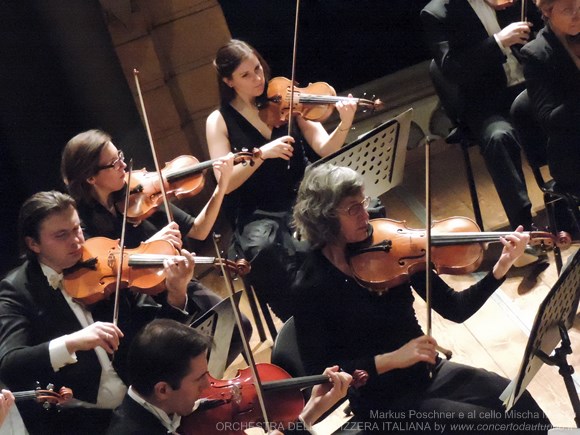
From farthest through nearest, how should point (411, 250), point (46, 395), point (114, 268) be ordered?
point (114, 268) < point (411, 250) < point (46, 395)

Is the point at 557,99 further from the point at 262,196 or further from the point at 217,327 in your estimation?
the point at 217,327

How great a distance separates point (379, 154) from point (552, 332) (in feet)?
3.31

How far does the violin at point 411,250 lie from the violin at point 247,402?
1.02 feet

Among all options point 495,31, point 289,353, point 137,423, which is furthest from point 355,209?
point 495,31

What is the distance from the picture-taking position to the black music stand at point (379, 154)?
286 cm

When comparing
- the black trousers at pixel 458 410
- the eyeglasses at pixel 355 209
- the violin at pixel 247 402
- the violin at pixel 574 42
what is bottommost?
the black trousers at pixel 458 410

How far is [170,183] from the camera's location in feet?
10.8

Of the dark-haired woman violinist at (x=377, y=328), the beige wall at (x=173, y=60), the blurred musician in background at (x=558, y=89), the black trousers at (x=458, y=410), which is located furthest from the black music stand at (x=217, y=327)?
the beige wall at (x=173, y=60)

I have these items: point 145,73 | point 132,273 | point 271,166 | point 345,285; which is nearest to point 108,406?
point 132,273

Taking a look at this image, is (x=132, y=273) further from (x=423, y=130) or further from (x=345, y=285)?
(x=423, y=130)

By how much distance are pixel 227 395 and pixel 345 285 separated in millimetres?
454

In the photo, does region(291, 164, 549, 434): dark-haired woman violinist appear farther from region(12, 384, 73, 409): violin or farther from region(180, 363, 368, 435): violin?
region(12, 384, 73, 409): violin

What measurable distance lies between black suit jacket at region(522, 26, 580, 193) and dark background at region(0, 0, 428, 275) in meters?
1.90

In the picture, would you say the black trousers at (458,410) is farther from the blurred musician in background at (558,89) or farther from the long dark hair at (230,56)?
the long dark hair at (230,56)
